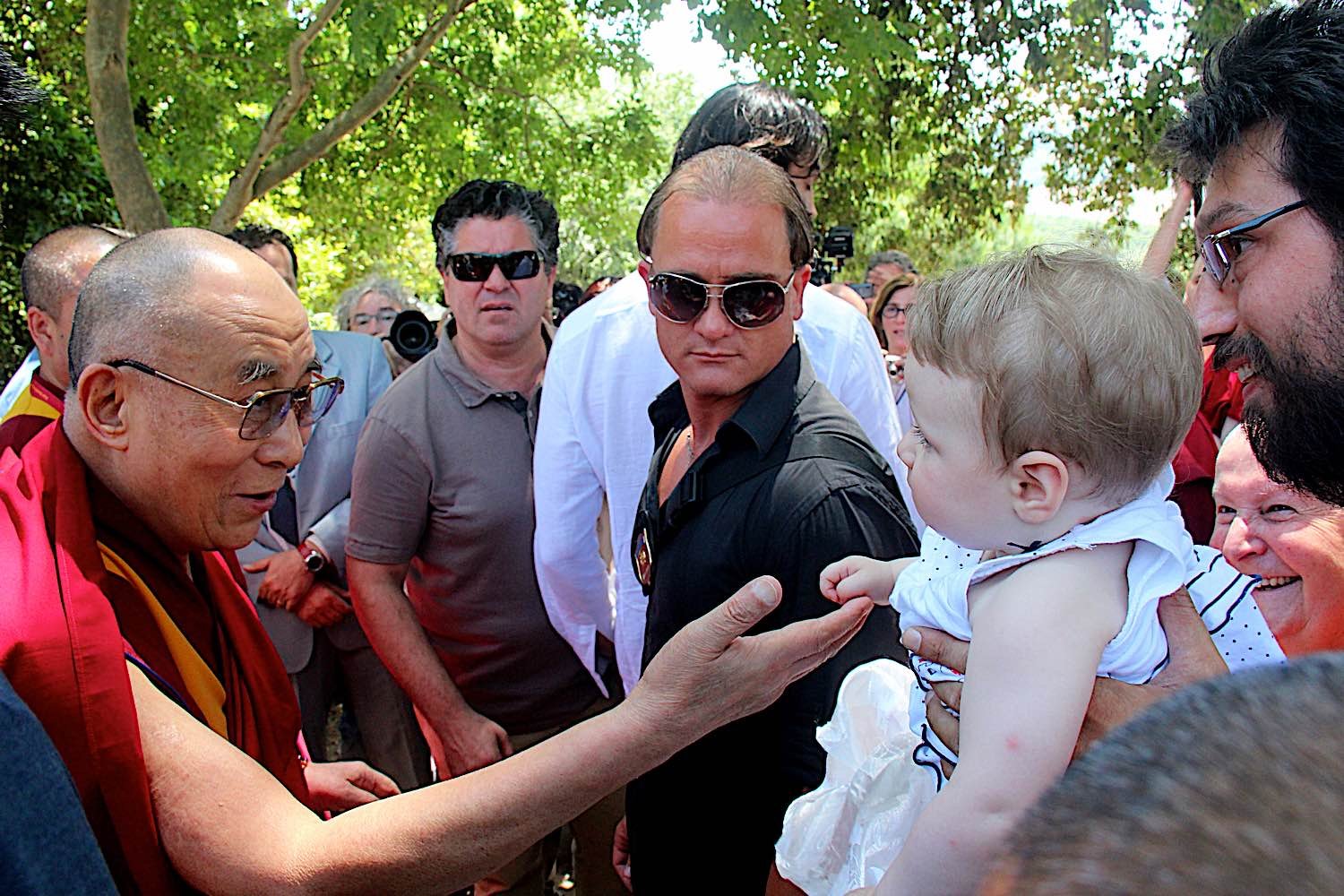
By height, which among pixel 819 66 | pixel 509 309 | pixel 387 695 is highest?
pixel 819 66

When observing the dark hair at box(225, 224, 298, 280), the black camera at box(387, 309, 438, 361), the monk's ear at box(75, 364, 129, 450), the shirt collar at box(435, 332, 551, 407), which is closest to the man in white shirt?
the shirt collar at box(435, 332, 551, 407)

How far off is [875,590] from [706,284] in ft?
3.58

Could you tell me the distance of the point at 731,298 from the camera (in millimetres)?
2580

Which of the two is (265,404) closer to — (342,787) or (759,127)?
(342,787)

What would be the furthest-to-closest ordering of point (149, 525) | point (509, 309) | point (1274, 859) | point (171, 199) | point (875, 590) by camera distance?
point (171, 199)
point (509, 309)
point (149, 525)
point (875, 590)
point (1274, 859)

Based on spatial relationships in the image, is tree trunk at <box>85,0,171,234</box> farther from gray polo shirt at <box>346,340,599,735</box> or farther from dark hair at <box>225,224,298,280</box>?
gray polo shirt at <box>346,340,599,735</box>

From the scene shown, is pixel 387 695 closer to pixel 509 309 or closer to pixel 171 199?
pixel 509 309

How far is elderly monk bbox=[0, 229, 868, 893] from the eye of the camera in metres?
1.58

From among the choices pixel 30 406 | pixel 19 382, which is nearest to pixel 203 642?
pixel 30 406

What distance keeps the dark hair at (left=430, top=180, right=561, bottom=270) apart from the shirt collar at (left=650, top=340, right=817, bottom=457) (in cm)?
172

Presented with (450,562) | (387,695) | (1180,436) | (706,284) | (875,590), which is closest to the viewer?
Result: (1180,436)

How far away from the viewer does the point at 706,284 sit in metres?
2.61

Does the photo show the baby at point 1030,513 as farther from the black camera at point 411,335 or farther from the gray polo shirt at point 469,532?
the black camera at point 411,335

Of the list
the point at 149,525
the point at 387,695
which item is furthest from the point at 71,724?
the point at 387,695
